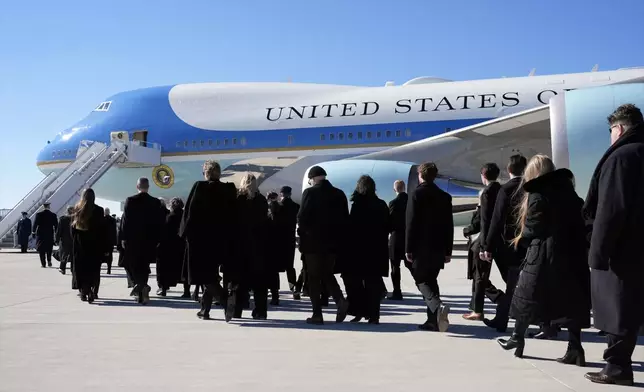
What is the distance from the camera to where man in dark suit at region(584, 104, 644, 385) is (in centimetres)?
421

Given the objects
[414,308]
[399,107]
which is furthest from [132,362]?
[399,107]

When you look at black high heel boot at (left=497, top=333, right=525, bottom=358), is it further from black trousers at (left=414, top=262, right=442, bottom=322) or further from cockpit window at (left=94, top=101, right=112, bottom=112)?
cockpit window at (left=94, top=101, right=112, bottom=112)

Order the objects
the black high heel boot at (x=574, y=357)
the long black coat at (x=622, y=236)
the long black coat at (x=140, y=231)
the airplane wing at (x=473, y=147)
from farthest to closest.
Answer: the airplane wing at (x=473, y=147) → the long black coat at (x=140, y=231) → the black high heel boot at (x=574, y=357) → the long black coat at (x=622, y=236)

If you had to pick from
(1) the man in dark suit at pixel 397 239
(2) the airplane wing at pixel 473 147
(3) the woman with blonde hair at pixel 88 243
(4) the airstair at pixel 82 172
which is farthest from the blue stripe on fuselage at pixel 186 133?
(3) the woman with blonde hair at pixel 88 243

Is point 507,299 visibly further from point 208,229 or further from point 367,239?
point 208,229

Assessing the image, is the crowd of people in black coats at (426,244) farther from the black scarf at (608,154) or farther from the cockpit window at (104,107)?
the cockpit window at (104,107)

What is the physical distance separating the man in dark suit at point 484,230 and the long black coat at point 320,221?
1309 mm

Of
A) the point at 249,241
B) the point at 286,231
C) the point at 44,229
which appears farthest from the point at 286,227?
the point at 44,229

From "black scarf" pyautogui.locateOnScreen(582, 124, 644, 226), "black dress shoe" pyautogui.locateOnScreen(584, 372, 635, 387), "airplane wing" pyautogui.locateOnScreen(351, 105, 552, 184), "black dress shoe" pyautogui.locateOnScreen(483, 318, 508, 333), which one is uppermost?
"airplane wing" pyautogui.locateOnScreen(351, 105, 552, 184)

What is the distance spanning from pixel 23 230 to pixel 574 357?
18.4 m

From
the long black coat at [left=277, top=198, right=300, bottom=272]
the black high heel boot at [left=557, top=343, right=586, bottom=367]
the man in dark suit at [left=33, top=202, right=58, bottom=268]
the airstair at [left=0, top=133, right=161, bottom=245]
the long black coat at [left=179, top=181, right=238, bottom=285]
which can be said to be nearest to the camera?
the black high heel boot at [left=557, top=343, right=586, bottom=367]

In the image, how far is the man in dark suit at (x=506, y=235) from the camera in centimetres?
582

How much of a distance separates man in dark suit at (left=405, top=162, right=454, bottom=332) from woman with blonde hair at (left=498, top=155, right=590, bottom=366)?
1457 mm

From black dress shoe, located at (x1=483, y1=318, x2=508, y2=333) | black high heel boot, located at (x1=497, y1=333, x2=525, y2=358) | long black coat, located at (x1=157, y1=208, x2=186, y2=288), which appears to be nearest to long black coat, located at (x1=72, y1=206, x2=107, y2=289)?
long black coat, located at (x1=157, y1=208, x2=186, y2=288)
